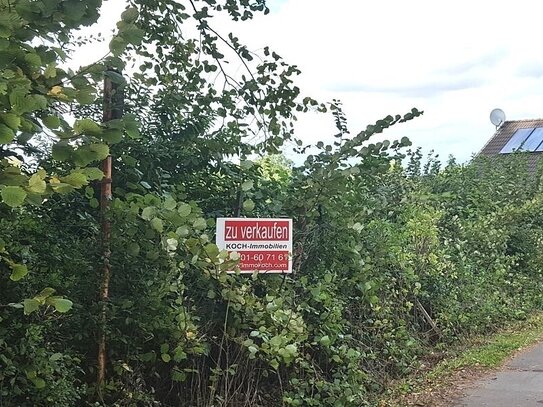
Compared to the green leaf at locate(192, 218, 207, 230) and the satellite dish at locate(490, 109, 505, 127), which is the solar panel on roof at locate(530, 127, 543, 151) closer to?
the satellite dish at locate(490, 109, 505, 127)

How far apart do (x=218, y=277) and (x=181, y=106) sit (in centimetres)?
188

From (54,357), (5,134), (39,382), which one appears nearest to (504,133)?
(54,357)

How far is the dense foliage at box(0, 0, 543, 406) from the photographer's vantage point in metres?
2.89

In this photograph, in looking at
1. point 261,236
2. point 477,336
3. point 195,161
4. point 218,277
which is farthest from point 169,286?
point 477,336

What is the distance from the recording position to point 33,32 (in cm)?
280

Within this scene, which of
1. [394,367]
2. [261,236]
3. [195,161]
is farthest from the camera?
[394,367]

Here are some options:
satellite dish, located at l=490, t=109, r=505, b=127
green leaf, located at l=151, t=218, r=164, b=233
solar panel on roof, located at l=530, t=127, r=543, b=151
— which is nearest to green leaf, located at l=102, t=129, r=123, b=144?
green leaf, located at l=151, t=218, r=164, b=233

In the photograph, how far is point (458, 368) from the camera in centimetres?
795

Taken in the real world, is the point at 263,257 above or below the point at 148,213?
below

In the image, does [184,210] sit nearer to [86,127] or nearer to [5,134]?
[86,127]

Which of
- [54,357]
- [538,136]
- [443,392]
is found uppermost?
[538,136]

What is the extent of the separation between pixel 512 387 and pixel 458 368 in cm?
83

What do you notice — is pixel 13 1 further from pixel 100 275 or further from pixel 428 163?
pixel 428 163

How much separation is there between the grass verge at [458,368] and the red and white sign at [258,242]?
190cm
